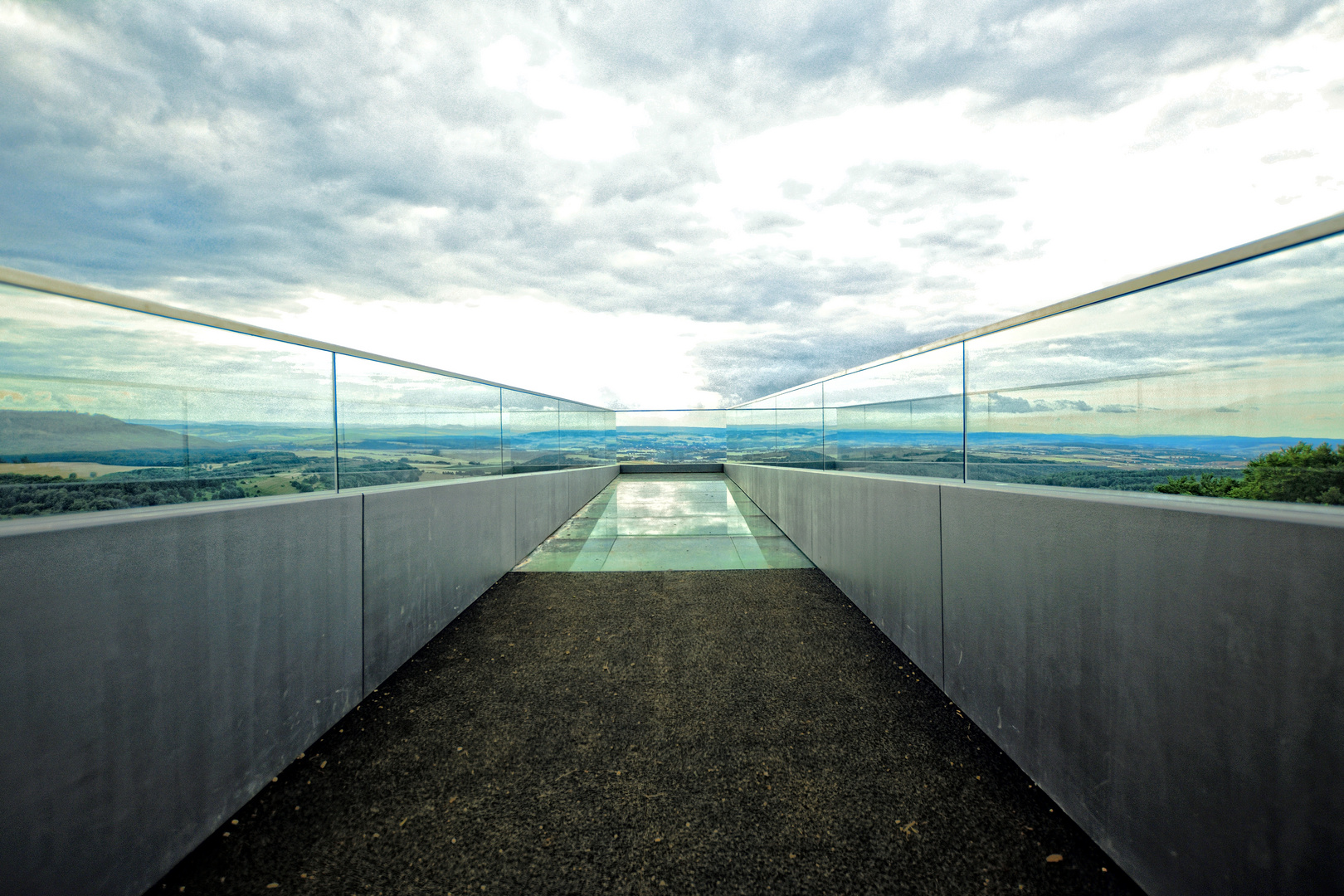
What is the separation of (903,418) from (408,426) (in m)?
3.64

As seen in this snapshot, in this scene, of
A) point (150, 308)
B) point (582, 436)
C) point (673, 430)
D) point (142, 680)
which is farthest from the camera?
point (673, 430)

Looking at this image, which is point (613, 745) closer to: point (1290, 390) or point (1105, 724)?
point (1105, 724)

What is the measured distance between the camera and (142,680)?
1.64 meters

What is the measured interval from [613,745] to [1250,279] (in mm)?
2798

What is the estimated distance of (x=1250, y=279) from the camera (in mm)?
1526

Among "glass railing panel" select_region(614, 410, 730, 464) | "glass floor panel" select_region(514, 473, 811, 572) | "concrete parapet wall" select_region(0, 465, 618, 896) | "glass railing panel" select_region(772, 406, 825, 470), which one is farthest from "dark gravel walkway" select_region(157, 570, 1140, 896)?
"glass railing panel" select_region(614, 410, 730, 464)

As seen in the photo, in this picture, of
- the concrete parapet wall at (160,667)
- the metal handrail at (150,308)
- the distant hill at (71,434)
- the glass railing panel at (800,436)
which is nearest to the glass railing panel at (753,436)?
the glass railing panel at (800,436)

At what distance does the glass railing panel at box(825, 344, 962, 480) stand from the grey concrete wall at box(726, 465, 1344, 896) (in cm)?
87

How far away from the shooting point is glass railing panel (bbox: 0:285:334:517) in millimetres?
1626

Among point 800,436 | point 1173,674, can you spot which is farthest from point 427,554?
point 800,436

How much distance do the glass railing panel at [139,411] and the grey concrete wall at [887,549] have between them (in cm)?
335

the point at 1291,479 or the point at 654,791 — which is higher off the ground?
the point at 1291,479

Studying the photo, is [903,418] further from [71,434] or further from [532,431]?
[532,431]

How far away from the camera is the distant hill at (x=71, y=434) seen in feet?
5.25
